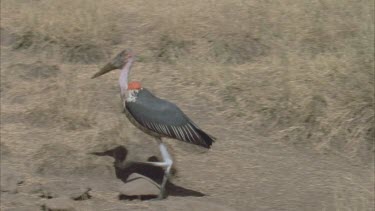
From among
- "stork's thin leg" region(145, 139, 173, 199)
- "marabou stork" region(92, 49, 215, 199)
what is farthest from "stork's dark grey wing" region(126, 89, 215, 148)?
"stork's thin leg" region(145, 139, 173, 199)

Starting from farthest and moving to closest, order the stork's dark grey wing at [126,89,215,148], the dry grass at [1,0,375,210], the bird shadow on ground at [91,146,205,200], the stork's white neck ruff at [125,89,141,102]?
1. the dry grass at [1,0,375,210]
2. the bird shadow on ground at [91,146,205,200]
3. the stork's white neck ruff at [125,89,141,102]
4. the stork's dark grey wing at [126,89,215,148]

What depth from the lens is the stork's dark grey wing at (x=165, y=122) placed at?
636 centimetres

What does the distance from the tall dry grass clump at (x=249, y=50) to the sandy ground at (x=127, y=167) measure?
251mm

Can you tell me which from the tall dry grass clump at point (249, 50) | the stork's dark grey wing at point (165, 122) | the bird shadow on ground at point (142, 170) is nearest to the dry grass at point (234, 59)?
the tall dry grass clump at point (249, 50)

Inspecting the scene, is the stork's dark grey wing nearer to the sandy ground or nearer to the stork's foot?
the stork's foot

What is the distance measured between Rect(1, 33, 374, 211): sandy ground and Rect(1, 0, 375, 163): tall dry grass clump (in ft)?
0.82

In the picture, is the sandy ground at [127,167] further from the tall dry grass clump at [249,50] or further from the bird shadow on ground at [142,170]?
the tall dry grass clump at [249,50]

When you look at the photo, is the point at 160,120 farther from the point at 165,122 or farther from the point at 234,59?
the point at 234,59

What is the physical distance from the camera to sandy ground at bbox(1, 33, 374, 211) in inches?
256

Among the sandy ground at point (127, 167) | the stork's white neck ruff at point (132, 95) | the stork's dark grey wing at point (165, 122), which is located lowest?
the sandy ground at point (127, 167)

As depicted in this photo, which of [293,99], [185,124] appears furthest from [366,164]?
[185,124]

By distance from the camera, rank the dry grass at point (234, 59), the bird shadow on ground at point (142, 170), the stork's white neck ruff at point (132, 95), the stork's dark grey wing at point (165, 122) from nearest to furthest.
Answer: the stork's dark grey wing at point (165, 122) < the stork's white neck ruff at point (132, 95) < the bird shadow on ground at point (142, 170) < the dry grass at point (234, 59)

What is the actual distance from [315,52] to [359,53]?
3.03ft

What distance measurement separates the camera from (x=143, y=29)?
34.2 feet
